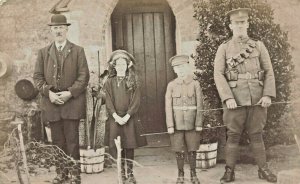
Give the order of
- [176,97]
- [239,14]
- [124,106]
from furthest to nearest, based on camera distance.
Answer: [124,106] → [176,97] → [239,14]

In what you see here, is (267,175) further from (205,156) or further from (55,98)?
(55,98)

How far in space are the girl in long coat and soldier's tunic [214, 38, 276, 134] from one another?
3.58ft

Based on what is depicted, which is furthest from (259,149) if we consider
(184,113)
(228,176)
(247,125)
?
(184,113)

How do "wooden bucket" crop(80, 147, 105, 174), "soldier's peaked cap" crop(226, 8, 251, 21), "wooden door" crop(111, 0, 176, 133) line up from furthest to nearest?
"wooden door" crop(111, 0, 176, 133), "wooden bucket" crop(80, 147, 105, 174), "soldier's peaked cap" crop(226, 8, 251, 21)

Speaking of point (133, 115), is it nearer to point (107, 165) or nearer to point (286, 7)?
point (107, 165)

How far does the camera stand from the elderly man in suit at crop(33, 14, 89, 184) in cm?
545

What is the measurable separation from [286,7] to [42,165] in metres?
4.87

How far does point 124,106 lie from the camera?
5570mm

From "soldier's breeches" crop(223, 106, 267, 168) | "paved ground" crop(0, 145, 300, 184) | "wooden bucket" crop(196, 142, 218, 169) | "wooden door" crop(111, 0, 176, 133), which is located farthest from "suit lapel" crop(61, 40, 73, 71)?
"wooden door" crop(111, 0, 176, 133)

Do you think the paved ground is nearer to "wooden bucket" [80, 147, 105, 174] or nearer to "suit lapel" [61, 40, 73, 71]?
"wooden bucket" [80, 147, 105, 174]

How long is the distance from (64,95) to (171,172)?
77.6 inches

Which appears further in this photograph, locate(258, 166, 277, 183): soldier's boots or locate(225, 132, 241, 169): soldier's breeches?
locate(225, 132, 241, 169): soldier's breeches

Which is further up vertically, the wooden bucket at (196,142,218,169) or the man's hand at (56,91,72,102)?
the man's hand at (56,91,72,102)

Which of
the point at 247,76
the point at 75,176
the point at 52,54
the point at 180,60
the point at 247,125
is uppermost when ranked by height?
the point at 52,54
